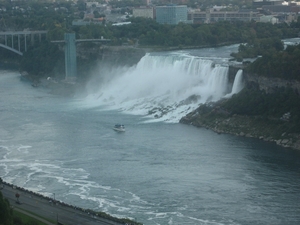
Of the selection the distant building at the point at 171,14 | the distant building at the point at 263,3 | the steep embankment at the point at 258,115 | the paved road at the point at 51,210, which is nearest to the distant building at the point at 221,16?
the distant building at the point at 171,14

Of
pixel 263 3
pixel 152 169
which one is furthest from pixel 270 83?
pixel 263 3

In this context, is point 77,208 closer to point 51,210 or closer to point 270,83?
point 51,210

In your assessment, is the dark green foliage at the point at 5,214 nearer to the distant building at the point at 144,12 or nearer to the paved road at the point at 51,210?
the paved road at the point at 51,210

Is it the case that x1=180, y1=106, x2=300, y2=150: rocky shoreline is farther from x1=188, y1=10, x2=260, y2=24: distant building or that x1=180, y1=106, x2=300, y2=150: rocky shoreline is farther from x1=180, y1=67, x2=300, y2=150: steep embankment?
x1=188, y1=10, x2=260, y2=24: distant building

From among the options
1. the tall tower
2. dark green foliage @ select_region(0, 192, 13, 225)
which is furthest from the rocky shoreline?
the tall tower

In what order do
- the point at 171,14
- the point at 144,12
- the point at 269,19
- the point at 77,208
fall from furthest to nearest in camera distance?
the point at 144,12
the point at 171,14
the point at 269,19
the point at 77,208
